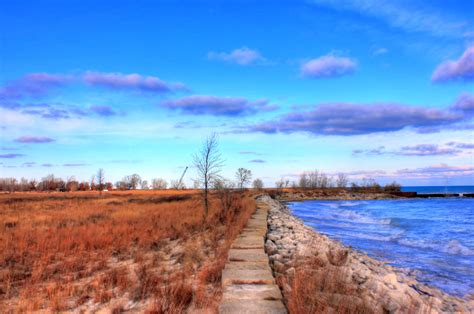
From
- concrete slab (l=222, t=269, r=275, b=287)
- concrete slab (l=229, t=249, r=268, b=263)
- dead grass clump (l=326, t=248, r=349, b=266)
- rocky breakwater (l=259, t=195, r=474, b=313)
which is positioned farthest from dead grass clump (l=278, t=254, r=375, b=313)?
dead grass clump (l=326, t=248, r=349, b=266)

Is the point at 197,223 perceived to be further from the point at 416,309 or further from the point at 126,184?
the point at 126,184

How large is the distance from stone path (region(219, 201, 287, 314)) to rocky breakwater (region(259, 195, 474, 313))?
0.25 meters

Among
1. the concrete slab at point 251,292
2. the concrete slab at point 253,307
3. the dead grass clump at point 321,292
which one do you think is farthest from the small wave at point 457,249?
the concrete slab at point 253,307

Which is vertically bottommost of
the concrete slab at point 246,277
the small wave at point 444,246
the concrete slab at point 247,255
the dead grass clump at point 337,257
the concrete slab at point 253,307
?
the small wave at point 444,246

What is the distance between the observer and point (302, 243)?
31.8 feet

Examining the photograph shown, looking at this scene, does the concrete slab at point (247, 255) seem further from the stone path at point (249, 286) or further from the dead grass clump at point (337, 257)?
the dead grass clump at point (337, 257)

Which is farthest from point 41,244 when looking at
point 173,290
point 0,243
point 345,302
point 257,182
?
point 257,182

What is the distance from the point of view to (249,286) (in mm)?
4723

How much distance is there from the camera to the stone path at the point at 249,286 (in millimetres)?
3927

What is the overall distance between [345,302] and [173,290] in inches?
96.2

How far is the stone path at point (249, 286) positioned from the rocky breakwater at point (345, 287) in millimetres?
246

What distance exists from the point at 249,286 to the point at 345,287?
1915 millimetres

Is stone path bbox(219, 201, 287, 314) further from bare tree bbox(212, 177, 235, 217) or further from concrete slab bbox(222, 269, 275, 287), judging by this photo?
bare tree bbox(212, 177, 235, 217)

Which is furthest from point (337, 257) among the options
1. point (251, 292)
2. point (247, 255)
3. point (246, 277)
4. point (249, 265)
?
point (251, 292)
